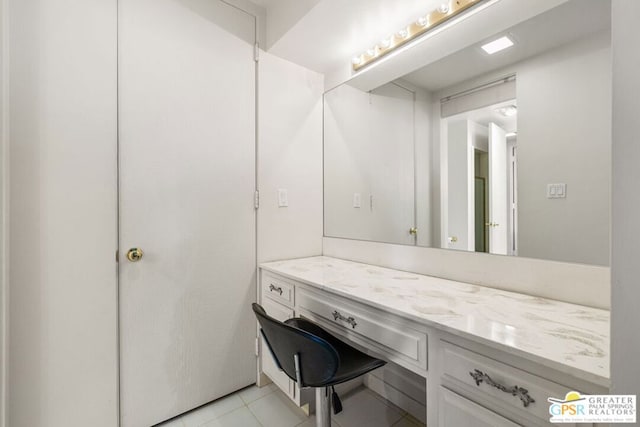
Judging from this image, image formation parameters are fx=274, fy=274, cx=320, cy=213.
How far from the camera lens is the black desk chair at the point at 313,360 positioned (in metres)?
0.91

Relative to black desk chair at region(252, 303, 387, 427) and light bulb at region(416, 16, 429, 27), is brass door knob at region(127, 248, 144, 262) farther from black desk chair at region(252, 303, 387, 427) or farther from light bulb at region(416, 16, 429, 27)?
→ light bulb at region(416, 16, 429, 27)

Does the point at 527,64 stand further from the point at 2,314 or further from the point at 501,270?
the point at 2,314

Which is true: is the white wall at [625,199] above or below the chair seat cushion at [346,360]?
above

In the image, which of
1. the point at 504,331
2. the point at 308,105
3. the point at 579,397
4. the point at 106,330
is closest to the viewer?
the point at 579,397

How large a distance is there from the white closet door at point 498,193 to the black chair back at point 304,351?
870 mm

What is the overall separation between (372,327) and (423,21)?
5.05ft

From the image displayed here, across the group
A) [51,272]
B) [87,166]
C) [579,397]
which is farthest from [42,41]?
[579,397]

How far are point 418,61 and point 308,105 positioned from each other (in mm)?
821

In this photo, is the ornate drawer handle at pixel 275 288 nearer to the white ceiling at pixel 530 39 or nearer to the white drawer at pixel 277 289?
the white drawer at pixel 277 289

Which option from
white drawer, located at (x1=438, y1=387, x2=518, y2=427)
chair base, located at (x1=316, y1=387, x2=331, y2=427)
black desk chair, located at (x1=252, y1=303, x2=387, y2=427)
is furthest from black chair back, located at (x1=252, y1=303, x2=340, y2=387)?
white drawer, located at (x1=438, y1=387, x2=518, y2=427)

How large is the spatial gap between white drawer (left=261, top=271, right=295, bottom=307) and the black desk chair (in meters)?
0.41

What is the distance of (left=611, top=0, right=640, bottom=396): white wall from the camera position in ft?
1.37

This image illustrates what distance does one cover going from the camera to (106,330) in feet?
4.28

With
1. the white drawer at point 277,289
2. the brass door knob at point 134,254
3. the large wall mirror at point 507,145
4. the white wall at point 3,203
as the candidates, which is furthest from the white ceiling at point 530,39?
the white wall at point 3,203
